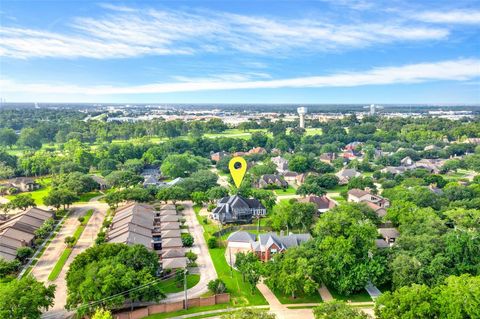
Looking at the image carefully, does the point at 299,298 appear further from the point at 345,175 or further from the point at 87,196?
the point at 345,175

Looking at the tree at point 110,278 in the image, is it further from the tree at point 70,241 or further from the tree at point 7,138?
the tree at point 7,138

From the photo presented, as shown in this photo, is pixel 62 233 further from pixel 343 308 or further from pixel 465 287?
pixel 465 287

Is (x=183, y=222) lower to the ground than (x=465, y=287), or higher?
lower

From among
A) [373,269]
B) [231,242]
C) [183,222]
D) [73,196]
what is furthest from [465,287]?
[73,196]

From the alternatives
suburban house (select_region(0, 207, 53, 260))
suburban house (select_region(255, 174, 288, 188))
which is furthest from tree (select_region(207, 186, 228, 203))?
suburban house (select_region(0, 207, 53, 260))

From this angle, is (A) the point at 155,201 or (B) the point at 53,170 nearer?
(A) the point at 155,201

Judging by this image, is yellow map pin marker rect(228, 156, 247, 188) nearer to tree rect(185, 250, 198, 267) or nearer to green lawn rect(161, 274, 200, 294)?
tree rect(185, 250, 198, 267)

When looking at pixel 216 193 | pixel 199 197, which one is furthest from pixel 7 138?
pixel 216 193
